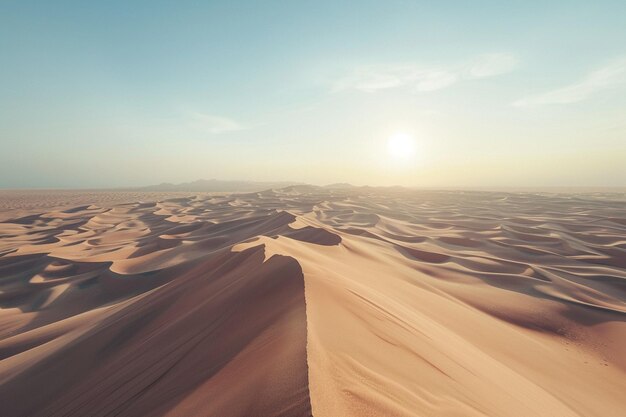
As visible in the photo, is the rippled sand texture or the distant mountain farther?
the distant mountain

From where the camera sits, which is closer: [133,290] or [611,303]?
[611,303]

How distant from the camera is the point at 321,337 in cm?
198

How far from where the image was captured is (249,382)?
5.34ft

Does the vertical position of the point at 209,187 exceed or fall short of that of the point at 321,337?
it falls short

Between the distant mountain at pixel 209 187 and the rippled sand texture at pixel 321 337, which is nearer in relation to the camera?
the rippled sand texture at pixel 321 337

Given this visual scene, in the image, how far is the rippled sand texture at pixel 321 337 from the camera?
1.70 metres


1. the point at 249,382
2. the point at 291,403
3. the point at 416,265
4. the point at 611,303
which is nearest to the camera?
the point at 291,403

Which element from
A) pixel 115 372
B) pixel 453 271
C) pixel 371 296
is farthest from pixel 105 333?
pixel 453 271

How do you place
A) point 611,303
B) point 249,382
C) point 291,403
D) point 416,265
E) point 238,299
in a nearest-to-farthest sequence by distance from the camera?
1. point 291,403
2. point 249,382
3. point 238,299
4. point 611,303
5. point 416,265

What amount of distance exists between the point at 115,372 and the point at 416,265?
614 centimetres

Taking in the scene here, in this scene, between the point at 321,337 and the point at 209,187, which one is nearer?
the point at 321,337

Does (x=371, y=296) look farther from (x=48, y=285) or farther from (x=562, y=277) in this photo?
(x=48, y=285)

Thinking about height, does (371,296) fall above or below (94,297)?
above

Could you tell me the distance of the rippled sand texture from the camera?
67.1 inches
